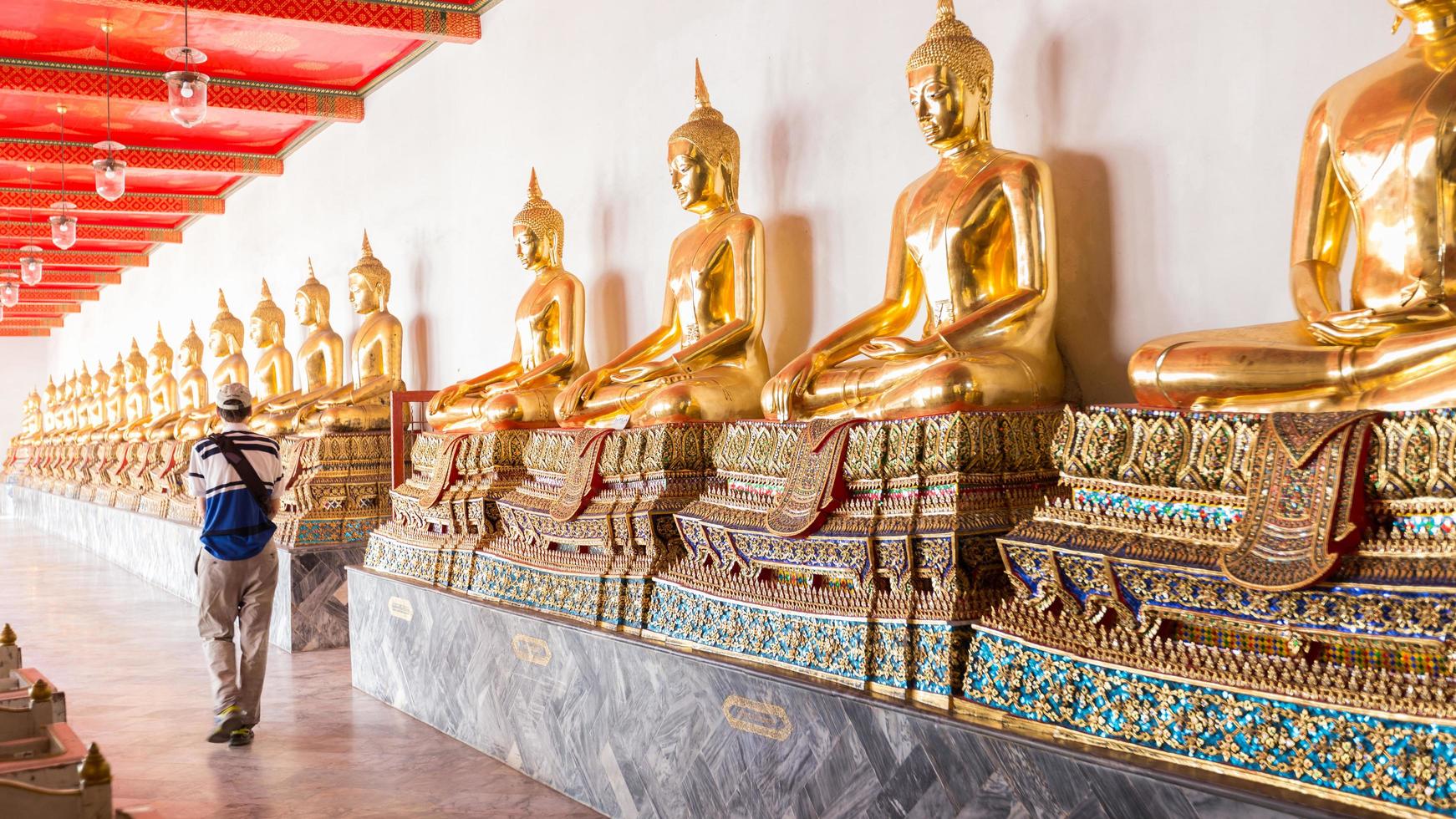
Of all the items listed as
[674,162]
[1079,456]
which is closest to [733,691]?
[1079,456]

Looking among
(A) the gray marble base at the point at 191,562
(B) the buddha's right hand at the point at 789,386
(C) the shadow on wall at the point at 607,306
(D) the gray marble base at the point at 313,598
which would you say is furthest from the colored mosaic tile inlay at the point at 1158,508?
(A) the gray marble base at the point at 191,562

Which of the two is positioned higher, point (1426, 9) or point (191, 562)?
point (1426, 9)

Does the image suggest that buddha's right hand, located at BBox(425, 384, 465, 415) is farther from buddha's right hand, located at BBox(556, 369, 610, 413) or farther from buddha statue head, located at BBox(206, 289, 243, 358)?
buddha statue head, located at BBox(206, 289, 243, 358)

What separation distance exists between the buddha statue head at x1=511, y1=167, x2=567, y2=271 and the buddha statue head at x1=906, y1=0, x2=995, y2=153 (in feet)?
8.20

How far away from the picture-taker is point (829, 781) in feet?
8.10

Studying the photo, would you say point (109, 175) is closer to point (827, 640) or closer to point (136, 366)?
point (827, 640)

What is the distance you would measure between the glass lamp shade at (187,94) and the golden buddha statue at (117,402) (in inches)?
323

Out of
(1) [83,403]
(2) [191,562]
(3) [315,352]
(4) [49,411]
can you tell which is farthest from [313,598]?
(4) [49,411]

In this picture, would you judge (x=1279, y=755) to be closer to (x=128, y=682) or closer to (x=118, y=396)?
(x=128, y=682)

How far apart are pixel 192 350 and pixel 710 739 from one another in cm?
988

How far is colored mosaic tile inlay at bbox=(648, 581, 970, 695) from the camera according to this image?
7.81 ft

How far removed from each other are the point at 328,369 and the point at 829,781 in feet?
19.6

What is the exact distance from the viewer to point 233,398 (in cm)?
421

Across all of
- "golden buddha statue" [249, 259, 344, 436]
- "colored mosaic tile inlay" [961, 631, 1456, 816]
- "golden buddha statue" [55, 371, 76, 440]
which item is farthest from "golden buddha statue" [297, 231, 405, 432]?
"golden buddha statue" [55, 371, 76, 440]
